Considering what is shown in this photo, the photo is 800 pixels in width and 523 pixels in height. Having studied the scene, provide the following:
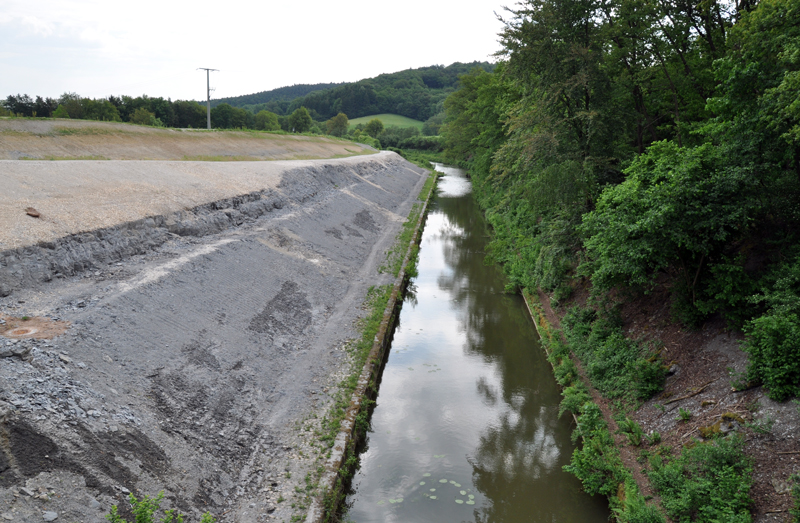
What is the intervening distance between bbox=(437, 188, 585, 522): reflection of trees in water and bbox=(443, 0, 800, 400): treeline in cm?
222

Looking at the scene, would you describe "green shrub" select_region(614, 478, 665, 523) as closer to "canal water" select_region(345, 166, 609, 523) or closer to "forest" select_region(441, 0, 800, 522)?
"forest" select_region(441, 0, 800, 522)

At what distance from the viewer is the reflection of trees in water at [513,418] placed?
8.67 metres

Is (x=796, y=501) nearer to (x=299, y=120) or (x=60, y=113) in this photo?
(x=60, y=113)

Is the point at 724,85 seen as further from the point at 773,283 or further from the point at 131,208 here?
the point at 131,208

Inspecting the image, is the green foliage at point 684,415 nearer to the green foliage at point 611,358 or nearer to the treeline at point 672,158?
the green foliage at point 611,358

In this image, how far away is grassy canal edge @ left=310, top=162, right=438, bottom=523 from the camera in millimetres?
7945

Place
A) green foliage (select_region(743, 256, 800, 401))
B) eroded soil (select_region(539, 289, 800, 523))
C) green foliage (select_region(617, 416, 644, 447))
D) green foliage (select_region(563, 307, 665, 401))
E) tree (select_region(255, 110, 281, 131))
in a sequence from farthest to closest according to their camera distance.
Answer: tree (select_region(255, 110, 281, 131)), green foliage (select_region(563, 307, 665, 401)), green foliage (select_region(617, 416, 644, 447)), green foliage (select_region(743, 256, 800, 401)), eroded soil (select_region(539, 289, 800, 523))

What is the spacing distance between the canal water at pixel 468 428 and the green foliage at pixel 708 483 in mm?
1618

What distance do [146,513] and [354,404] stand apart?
16.8 feet

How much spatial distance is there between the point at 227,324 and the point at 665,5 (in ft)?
57.8

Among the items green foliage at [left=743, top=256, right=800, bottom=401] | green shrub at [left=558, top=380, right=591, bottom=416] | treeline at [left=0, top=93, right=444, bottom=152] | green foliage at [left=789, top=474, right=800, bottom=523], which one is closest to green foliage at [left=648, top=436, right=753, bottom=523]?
green foliage at [left=789, top=474, right=800, bottom=523]

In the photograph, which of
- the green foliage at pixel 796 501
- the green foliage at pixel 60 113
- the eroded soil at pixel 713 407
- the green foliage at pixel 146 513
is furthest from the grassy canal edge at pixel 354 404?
the green foliage at pixel 60 113

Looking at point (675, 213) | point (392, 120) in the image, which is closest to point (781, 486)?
point (675, 213)

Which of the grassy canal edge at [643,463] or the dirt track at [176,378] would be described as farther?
the grassy canal edge at [643,463]
